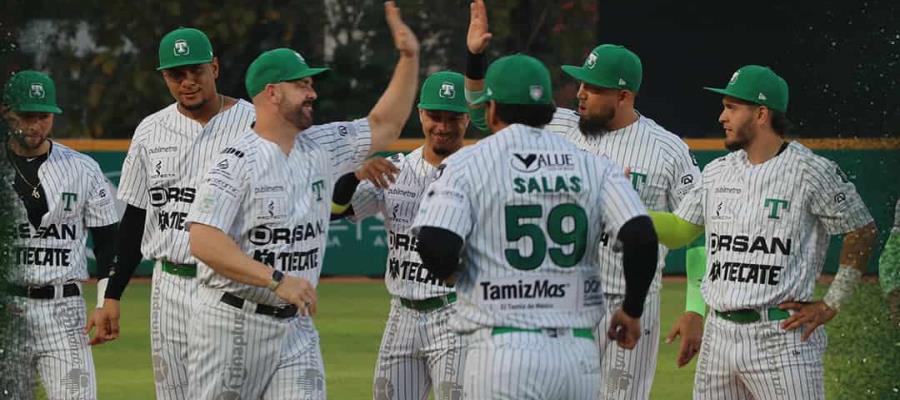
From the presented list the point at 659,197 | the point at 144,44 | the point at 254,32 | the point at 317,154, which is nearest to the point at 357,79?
the point at 254,32

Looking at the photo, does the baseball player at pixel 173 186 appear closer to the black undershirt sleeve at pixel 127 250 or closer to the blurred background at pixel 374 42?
the black undershirt sleeve at pixel 127 250

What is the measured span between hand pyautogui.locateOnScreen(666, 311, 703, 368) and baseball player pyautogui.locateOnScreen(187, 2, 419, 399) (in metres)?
1.87

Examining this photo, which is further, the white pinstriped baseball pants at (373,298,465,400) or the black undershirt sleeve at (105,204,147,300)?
the black undershirt sleeve at (105,204,147,300)

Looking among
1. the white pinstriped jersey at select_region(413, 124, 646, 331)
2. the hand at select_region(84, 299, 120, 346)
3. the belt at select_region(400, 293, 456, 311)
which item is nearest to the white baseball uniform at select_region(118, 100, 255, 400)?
the hand at select_region(84, 299, 120, 346)

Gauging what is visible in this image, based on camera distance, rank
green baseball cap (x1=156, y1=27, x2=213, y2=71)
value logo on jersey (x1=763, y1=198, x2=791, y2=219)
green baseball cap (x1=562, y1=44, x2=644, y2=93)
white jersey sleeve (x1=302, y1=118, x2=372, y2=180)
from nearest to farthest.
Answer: white jersey sleeve (x1=302, y1=118, x2=372, y2=180) < value logo on jersey (x1=763, y1=198, x2=791, y2=219) < green baseball cap (x1=156, y1=27, x2=213, y2=71) < green baseball cap (x1=562, y1=44, x2=644, y2=93)

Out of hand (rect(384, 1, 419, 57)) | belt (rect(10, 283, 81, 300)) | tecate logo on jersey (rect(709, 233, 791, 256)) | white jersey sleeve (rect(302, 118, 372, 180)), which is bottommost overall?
belt (rect(10, 283, 81, 300))

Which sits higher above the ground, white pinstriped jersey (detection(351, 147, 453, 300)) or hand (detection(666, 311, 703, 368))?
white pinstriped jersey (detection(351, 147, 453, 300))

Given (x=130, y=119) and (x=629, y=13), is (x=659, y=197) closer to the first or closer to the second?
(x=629, y=13)

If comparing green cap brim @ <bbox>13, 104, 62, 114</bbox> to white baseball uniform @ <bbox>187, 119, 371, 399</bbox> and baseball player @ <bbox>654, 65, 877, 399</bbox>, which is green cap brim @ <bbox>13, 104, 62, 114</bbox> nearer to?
white baseball uniform @ <bbox>187, 119, 371, 399</bbox>

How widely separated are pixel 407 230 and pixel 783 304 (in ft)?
6.24

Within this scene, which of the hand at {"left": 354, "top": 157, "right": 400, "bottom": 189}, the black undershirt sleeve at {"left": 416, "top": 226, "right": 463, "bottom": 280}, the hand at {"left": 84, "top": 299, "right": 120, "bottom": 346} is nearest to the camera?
the black undershirt sleeve at {"left": 416, "top": 226, "right": 463, "bottom": 280}

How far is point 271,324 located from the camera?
282 inches

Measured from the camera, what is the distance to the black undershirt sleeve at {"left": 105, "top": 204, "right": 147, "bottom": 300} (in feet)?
28.1

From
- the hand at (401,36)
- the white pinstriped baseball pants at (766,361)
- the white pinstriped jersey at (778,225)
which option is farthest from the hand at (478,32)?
the white pinstriped baseball pants at (766,361)
